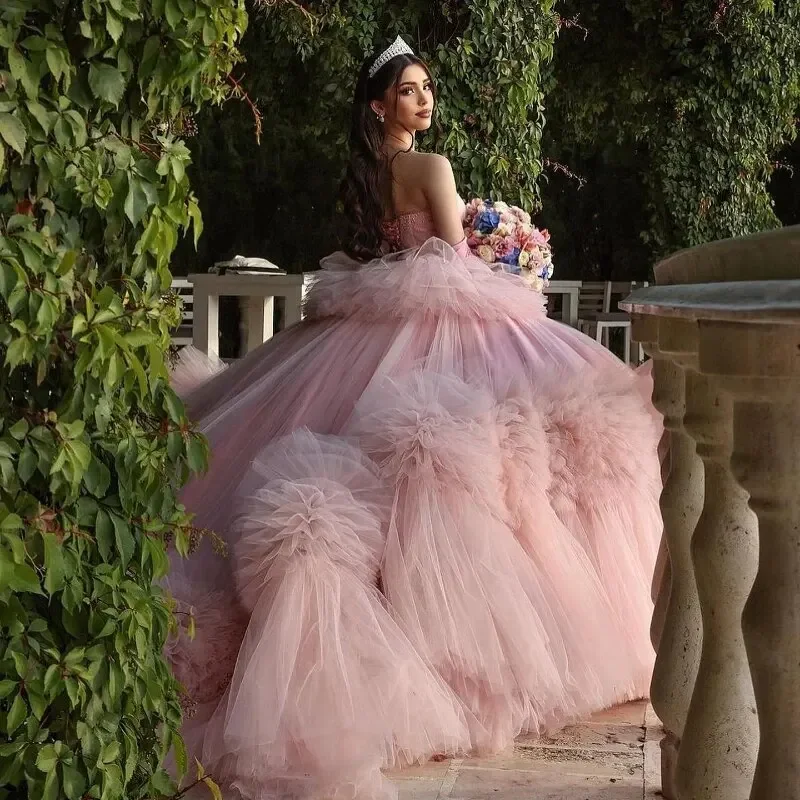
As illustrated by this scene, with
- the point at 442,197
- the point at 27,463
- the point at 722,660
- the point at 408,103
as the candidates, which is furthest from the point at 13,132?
the point at 408,103

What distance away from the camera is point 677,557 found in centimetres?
183

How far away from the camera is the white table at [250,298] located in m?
4.83

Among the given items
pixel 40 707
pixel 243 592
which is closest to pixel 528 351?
pixel 243 592

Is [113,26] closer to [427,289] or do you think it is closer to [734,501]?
[734,501]

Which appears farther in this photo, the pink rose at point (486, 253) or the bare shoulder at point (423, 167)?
the pink rose at point (486, 253)

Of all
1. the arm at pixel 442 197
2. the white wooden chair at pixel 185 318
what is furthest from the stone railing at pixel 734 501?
the white wooden chair at pixel 185 318

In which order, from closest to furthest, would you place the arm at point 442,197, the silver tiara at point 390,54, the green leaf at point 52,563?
1. the green leaf at point 52,563
2. the arm at point 442,197
3. the silver tiara at point 390,54

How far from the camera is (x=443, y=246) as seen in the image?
133 inches

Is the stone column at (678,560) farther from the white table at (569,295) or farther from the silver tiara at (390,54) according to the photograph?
the white table at (569,295)

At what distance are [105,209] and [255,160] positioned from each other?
9.81 meters

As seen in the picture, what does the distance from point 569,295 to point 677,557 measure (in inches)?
→ 294

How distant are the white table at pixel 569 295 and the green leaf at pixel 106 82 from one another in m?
7.20

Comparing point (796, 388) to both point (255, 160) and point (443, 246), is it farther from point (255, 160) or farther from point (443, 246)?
point (255, 160)

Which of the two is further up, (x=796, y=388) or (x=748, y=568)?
(x=796, y=388)
